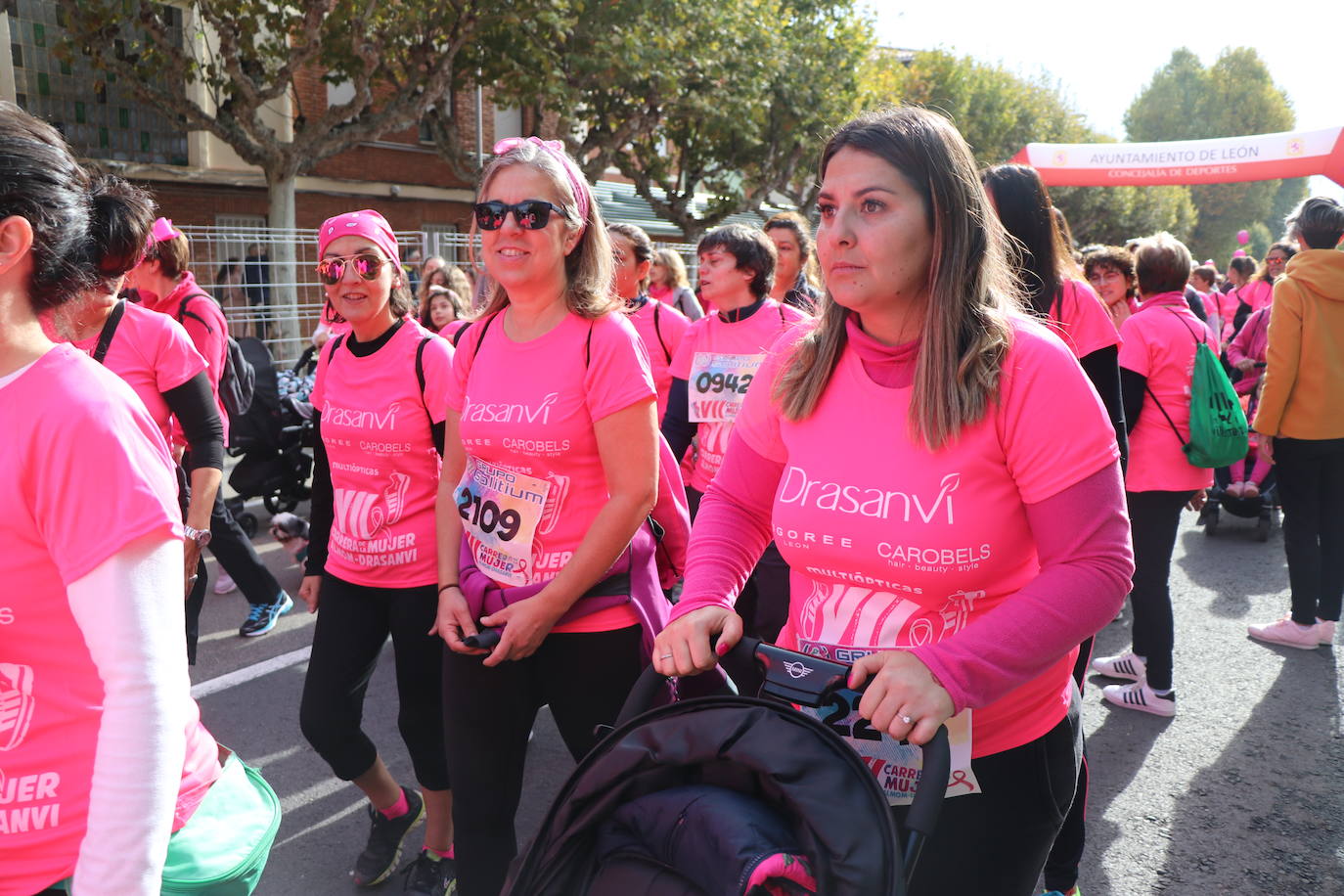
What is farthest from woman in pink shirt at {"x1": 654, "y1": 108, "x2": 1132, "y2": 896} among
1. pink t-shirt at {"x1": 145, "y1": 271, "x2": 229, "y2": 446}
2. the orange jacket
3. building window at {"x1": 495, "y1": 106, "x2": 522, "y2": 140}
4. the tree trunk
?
building window at {"x1": 495, "y1": 106, "x2": 522, "y2": 140}

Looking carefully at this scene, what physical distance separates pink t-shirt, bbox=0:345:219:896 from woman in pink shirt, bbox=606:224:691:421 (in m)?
4.16

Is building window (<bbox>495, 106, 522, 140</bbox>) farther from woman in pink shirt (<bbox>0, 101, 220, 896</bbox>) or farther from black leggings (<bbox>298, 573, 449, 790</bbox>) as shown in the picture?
woman in pink shirt (<bbox>0, 101, 220, 896</bbox>)

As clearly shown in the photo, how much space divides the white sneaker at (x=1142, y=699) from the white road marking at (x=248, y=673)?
149 inches

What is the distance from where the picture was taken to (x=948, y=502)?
1.72 m

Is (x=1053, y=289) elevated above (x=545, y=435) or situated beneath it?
elevated above

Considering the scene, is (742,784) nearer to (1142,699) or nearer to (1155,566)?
(1155,566)

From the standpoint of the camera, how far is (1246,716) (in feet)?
15.5

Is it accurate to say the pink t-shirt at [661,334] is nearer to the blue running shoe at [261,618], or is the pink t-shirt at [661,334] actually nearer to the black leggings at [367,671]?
the blue running shoe at [261,618]

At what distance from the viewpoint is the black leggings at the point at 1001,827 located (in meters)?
1.74

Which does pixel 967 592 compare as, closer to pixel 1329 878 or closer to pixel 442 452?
pixel 442 452

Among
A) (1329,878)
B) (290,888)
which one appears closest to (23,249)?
(290,888)

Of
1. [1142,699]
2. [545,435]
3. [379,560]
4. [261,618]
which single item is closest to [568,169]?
[545,435]

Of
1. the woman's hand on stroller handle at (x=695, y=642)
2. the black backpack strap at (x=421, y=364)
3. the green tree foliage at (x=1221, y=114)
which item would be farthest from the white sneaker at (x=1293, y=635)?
the green tree foliage at (x=1221, y=114)

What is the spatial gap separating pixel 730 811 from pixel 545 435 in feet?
4.51
